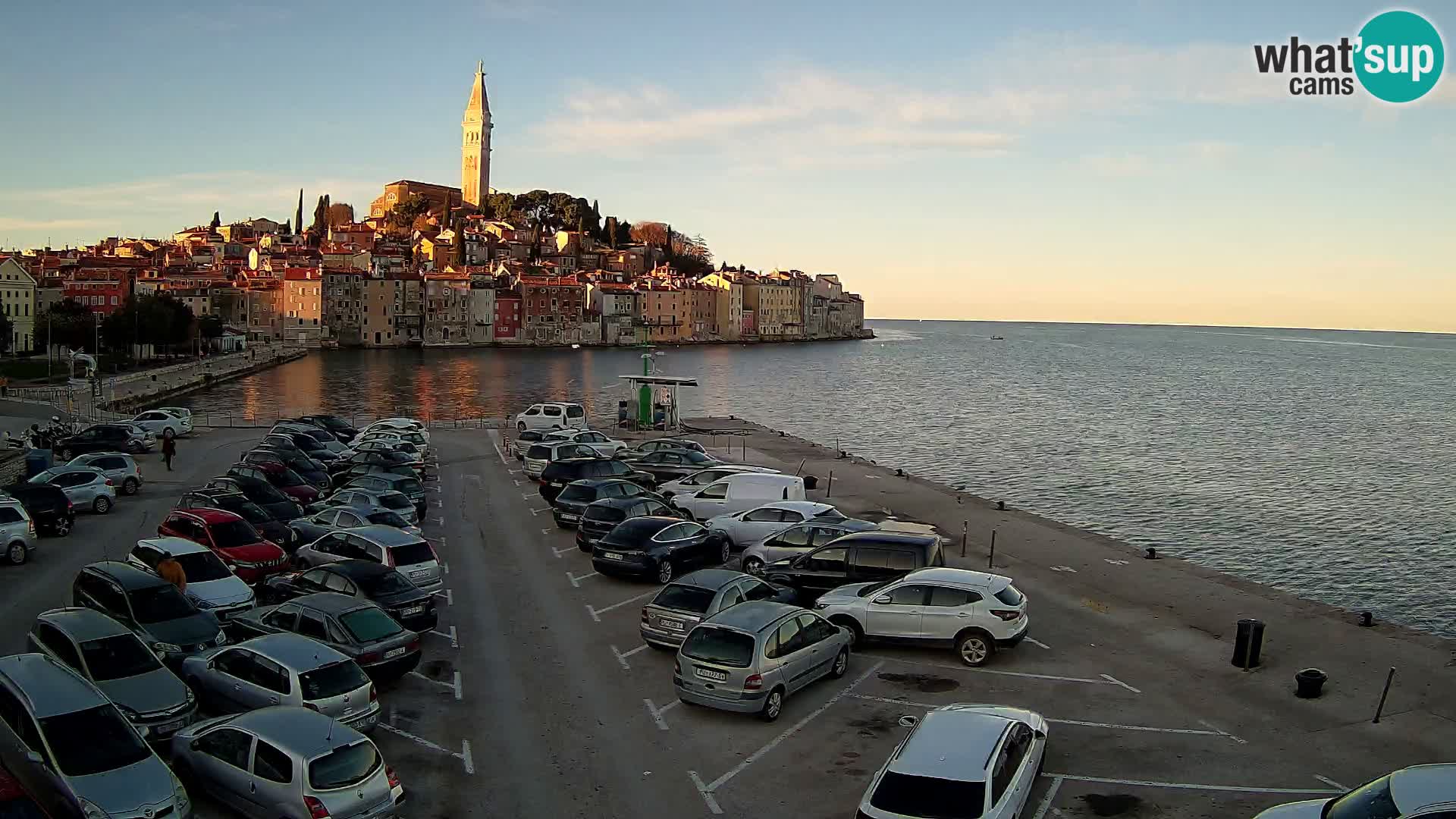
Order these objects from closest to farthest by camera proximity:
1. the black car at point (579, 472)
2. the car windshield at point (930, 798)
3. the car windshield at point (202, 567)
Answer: the car windshield at point (930, 798)
the car windshield at point (202, 567)
the black car at point (579, 472)

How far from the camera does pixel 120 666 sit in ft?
36.5

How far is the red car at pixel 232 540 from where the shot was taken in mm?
17359

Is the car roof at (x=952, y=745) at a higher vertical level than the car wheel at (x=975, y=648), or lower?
higher

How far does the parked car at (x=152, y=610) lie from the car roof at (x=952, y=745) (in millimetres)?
8749

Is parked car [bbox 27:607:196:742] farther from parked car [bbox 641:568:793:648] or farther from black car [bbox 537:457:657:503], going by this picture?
black car [bbox 537:457:657:503]

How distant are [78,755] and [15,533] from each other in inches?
474

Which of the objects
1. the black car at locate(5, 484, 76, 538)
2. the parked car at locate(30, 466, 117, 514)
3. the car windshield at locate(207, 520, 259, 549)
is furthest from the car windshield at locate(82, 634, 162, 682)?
the parked car at locate(30, 466, 117, 514)

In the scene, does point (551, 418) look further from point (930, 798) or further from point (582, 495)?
point (930, 798)

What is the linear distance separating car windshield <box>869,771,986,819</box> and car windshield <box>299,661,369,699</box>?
18.6ft

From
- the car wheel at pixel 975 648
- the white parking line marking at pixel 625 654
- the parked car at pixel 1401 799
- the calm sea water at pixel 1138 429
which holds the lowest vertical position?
the calm sea water at pixel 1138 429

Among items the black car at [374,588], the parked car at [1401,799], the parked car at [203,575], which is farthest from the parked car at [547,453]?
the parked car at [1401,799]

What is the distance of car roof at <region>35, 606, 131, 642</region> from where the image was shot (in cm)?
1137

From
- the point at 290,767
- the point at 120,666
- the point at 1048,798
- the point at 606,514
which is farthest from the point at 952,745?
the point at 606,514

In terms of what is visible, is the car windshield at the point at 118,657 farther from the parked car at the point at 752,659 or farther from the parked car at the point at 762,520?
the parked car at the point at 762,520
